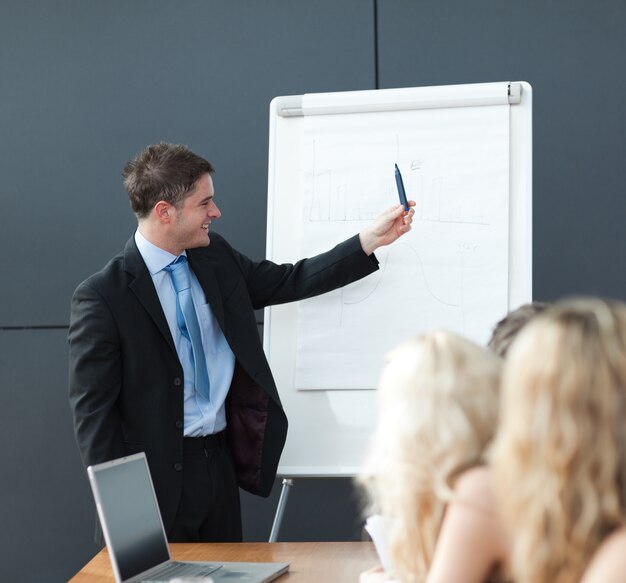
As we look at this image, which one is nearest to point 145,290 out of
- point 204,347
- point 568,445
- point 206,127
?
point 204,347

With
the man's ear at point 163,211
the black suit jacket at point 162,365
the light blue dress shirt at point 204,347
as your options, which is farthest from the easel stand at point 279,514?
the man's ear at point 163,211

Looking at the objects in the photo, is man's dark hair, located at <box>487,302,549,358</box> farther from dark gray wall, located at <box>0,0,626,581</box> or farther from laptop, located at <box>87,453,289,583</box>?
dark gray wall, located at <box>0,0,626,581</box>

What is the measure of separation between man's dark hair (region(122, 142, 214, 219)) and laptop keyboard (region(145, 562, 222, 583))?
1.14 metres

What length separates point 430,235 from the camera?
2773 millimetres

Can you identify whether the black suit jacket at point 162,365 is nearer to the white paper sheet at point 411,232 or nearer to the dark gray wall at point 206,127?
the white paper sheet at point 411,232

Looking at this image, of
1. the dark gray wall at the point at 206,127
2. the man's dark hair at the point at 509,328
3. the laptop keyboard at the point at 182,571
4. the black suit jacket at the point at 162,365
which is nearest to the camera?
the man's dark hair at the point at 509,328

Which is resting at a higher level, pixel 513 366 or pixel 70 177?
pixel 70 177

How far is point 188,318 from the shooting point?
2.63m

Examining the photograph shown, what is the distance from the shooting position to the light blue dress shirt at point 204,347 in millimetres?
2582

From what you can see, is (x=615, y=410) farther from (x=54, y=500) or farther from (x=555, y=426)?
(x=54, y=500)

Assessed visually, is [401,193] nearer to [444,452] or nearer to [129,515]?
[129,515]

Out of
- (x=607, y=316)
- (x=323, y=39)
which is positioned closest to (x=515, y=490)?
(x=607, y=316)

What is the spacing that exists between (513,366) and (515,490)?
0.16 m

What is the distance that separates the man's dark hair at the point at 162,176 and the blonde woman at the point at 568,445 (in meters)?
1.70
